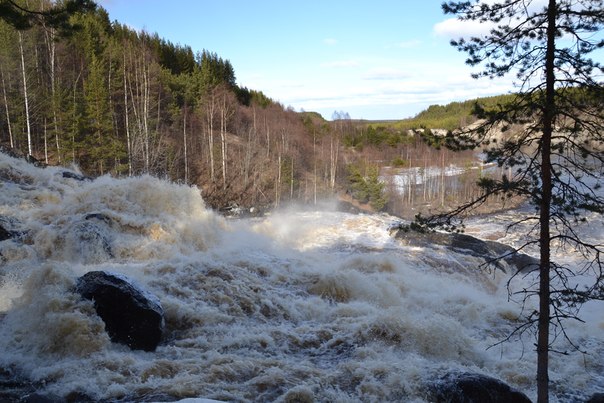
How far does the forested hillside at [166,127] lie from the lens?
29375mm

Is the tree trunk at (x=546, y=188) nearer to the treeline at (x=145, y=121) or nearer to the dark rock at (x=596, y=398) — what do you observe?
the dark rock at (x=596, y=398)

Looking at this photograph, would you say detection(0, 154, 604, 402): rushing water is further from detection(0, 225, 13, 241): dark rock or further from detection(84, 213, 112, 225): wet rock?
detection(0, 225, 13, 241): dark rock

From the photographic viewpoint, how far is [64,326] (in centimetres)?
795

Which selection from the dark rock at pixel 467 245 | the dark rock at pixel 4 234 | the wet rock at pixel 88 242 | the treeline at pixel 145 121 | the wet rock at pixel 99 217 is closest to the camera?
the dark rock at pixel 4 234

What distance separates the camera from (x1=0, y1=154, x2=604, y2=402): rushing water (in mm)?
7453

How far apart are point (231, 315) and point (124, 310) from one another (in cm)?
249

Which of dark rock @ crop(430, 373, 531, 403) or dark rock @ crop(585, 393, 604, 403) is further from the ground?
dark rock @ crop(430, 373, 531, 403)

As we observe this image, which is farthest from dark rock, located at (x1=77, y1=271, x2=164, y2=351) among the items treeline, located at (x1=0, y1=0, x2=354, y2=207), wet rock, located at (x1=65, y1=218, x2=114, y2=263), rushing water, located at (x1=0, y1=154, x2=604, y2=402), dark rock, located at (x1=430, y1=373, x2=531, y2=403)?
treeline, located at (x1=0, y1=0, x2=354, y2=207)

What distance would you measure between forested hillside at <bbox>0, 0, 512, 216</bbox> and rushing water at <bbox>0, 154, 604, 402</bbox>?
1231 centimetres

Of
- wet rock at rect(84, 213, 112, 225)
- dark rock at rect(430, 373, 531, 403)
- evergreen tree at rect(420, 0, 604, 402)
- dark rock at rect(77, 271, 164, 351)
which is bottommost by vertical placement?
dark rock at rect(430, 373, 531, 403)

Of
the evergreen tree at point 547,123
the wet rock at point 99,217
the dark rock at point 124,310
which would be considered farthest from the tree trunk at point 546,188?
the wet rock at point 99,217

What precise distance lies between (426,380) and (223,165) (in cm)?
3185

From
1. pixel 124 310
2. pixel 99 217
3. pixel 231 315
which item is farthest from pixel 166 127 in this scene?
pixel 124 310

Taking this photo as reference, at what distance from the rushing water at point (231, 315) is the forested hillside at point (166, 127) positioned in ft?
40.4
